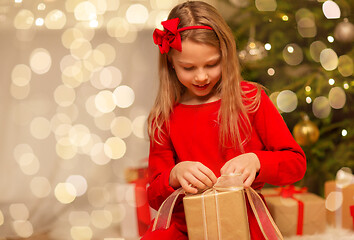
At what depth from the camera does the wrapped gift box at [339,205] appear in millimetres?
1750

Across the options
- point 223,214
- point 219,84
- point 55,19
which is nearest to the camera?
point 223,214

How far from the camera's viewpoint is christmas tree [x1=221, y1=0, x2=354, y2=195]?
190cm

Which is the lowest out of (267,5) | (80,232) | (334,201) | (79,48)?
(80,232)

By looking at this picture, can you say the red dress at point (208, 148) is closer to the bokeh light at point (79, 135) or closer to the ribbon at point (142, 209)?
the ribbon at point (142, 209)

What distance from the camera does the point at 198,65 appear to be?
3.65 ft

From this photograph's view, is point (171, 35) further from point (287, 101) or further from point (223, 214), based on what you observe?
point (287, 101)

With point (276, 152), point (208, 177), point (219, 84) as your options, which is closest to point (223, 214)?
point (208, 177)

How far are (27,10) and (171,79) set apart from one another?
1102 millimetres

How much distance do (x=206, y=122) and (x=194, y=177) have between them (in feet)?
0.76

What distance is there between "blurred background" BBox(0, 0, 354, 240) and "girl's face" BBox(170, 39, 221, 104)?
792 millimetres

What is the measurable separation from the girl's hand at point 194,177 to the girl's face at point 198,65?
0.66 feet

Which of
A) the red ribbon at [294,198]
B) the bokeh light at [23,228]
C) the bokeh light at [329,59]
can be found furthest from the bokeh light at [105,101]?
the bokeh light at [329,59]

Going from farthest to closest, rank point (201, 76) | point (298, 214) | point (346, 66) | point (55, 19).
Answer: point (55, 19), point (346, 66), point (298, 214), point (201, 76)

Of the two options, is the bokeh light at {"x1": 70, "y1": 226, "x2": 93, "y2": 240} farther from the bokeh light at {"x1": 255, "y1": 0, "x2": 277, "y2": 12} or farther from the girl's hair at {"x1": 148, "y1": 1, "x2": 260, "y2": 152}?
the bokeh light at {"x1": 255, "y1": 0, "x2": 277, "y2": 12}
